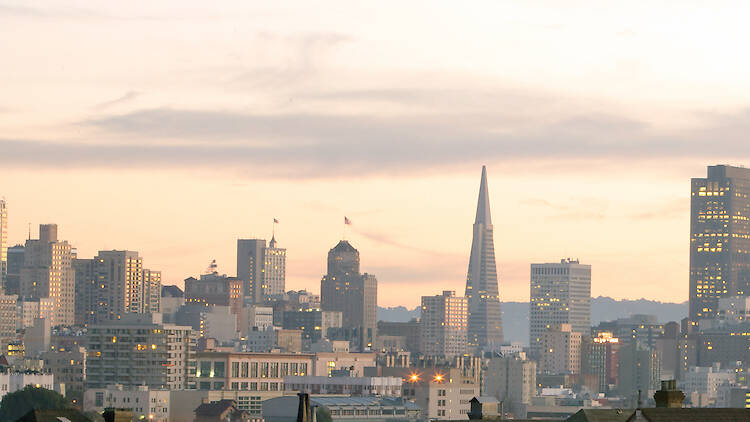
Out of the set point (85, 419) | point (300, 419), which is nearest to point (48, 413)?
point (85, 419)

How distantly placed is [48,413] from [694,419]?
23659 millimetres

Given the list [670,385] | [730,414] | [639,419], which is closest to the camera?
[639,419]

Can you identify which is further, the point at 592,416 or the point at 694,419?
the point at 592,416

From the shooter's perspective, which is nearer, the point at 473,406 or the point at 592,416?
the point at 592,416

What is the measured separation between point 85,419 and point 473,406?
16.8m

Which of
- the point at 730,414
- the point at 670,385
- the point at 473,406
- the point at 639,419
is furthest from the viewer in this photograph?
the point at 473,406

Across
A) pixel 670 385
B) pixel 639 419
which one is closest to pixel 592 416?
pixel 670 385

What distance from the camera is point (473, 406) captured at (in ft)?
283

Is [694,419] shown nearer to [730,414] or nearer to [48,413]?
[730,414]

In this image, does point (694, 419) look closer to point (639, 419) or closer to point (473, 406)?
point (639, 419)

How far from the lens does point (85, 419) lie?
77562 mm

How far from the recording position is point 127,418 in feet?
253

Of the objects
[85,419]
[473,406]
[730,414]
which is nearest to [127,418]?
[85,419]

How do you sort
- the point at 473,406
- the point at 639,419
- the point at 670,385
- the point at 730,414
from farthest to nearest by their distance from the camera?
the point at 473,406 < the point at 670,385 < the point at 730,414 < the point at 639,419
